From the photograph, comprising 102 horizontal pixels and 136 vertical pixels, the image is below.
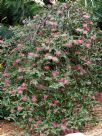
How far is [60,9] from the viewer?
499 centimetres

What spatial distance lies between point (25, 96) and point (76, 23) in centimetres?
116

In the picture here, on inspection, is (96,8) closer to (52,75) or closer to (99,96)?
(99,96)

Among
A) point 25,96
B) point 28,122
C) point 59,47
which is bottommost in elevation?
point 28,122

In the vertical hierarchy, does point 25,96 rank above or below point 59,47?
below

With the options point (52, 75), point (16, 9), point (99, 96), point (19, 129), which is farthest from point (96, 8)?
point (19, 129)

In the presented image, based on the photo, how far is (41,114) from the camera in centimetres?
442

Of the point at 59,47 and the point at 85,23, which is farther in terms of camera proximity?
the point at 85,23

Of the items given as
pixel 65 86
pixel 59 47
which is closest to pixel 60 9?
pixel 59 47

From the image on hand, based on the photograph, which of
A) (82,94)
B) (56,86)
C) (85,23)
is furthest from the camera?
(85,23)

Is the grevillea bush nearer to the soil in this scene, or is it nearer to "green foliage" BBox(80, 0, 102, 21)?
the soil

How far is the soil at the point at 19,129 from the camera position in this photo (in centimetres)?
426

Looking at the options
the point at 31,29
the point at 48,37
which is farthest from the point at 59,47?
the point at 31,29

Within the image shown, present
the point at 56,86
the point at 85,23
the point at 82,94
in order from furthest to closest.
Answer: the point at 85,23 < the point at 82,94 < the point at 56,86

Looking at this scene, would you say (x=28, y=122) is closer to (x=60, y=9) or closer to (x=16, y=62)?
(x=16, y=62)
